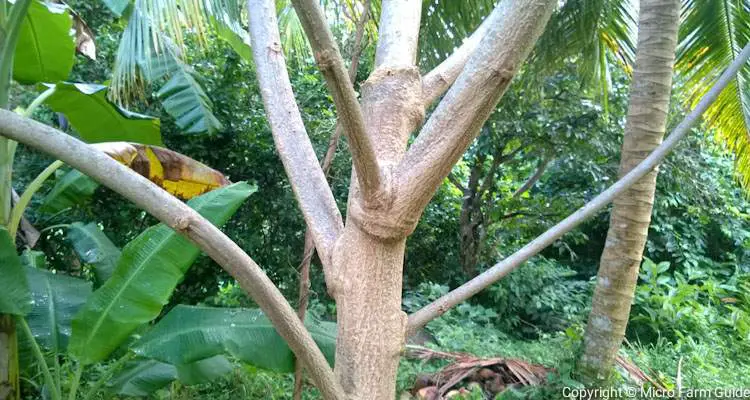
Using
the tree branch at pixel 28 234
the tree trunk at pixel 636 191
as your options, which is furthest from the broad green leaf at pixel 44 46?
the tree trunk at pixel 636 191

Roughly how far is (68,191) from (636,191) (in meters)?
3.24

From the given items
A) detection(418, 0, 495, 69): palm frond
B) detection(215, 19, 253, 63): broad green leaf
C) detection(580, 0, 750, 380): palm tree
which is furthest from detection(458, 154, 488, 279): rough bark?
detection(580, 0, 750, 380): palm tree

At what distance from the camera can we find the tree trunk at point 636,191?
8.82ft

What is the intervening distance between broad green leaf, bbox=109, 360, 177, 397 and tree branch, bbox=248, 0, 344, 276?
1.53 metres

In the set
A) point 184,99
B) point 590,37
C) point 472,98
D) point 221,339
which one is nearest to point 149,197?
point 472,98

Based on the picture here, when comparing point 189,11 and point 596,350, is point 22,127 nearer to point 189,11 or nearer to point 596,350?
point 189,11

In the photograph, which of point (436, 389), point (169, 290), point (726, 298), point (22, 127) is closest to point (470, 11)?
point (436, 389)

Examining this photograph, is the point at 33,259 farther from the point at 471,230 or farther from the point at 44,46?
the point at 471,230

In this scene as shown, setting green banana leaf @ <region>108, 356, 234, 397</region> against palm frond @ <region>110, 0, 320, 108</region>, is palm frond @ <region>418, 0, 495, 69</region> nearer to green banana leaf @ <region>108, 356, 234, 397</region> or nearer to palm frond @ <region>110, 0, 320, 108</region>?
palm frond @ <region>110, 0, 320, 108</region>

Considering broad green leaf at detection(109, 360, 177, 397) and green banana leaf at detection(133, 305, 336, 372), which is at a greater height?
green banana leaf at detection(133, 305, 336, 372)

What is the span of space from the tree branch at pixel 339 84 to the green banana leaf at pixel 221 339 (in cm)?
115

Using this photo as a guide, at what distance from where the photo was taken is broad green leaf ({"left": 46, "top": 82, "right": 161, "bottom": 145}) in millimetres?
2943

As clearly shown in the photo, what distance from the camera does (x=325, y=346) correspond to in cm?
219

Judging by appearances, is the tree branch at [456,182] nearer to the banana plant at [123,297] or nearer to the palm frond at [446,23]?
the palm frond at [446,23]
